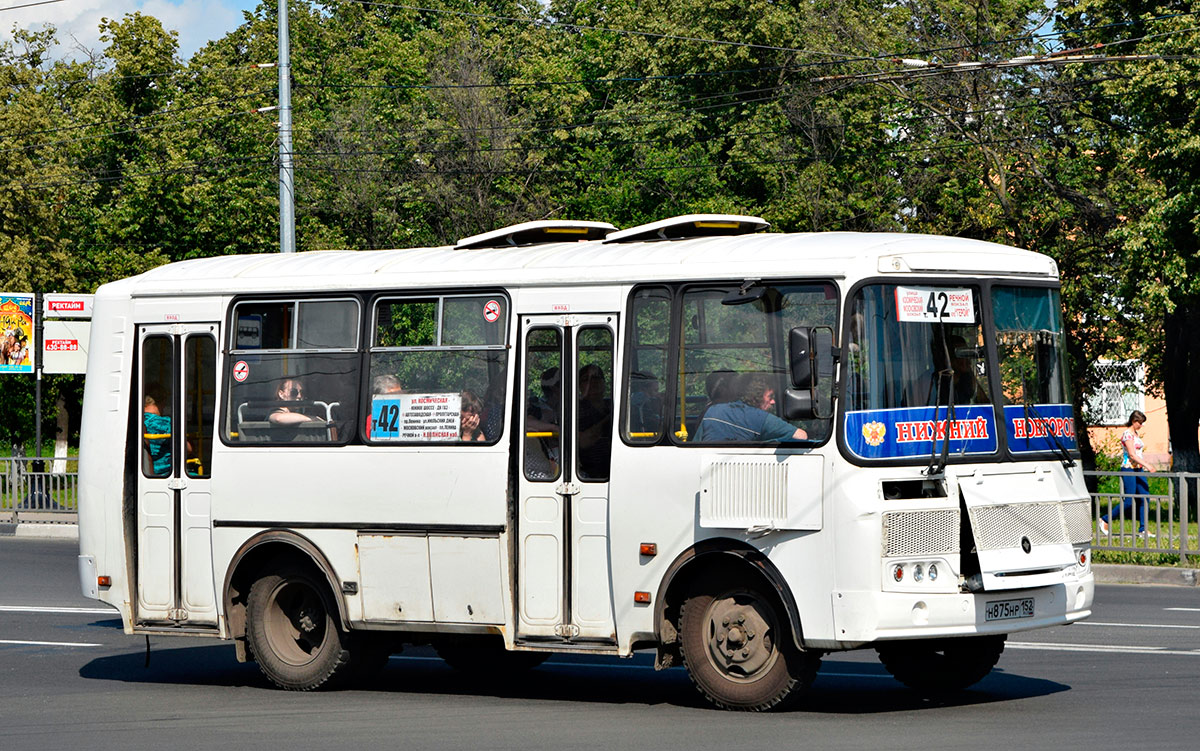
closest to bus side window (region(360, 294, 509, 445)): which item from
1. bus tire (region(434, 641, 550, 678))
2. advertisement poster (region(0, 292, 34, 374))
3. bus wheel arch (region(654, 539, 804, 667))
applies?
bus wheel arch (region(654, 539, 804, 667))

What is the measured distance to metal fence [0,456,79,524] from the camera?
3034cm

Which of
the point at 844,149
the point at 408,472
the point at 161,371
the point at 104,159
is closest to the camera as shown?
the point at 408,472

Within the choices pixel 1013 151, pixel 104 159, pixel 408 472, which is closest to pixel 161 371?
Answer: pixel 408 472

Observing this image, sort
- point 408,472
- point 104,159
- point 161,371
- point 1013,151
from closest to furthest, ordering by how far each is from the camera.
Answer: point 408,472 → point 161,371 → point 1013,151 → point 104,159

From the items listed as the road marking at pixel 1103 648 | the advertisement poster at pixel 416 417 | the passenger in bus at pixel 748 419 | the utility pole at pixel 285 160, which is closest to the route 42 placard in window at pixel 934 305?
the passenger in bus at pixel 748 419

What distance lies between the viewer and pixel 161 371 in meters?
12.4

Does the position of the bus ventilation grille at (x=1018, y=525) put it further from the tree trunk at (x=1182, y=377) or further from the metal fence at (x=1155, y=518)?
the tree trunk at (x=1182, y=377)

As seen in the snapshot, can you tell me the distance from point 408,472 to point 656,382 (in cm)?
191

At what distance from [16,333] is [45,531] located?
25.7 ft

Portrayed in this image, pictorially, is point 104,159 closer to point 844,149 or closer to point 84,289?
point 84,289

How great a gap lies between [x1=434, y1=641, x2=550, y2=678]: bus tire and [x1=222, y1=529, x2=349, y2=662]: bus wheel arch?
4.56 feet

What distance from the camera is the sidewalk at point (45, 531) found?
99.2 feet

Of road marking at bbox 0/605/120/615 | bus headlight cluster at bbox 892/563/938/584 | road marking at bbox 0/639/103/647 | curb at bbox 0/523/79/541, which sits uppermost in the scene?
bus headlight cluster at bbox 892/563/938/584

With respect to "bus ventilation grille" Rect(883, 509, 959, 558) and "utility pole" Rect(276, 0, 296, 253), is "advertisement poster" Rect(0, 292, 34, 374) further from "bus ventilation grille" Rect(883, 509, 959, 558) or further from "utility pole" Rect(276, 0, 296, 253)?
"bus ventilation grille" Rect(883, 509, 959, 558)
